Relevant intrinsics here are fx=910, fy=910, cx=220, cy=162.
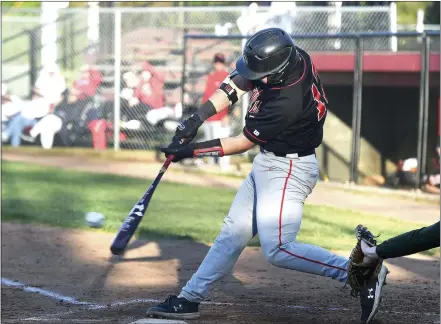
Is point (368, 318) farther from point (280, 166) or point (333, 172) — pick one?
point (333, 172)

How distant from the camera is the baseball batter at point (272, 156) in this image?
213 inches

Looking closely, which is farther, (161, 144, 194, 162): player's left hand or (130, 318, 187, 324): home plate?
(161, 144, 194, 162): player's left hand

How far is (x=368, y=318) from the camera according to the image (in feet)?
17.7

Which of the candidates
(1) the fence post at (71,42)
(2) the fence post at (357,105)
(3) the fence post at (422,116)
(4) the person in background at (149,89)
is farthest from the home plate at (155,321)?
(1) the fence post at (71,42)

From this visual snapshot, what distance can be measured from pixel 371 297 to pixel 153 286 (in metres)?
2.08

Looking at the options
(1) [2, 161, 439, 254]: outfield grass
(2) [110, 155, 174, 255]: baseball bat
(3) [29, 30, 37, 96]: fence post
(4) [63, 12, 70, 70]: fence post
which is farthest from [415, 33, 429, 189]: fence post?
(3) [29, 30, 37, 96]: fence post

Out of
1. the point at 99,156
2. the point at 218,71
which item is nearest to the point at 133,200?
the point at 218,71

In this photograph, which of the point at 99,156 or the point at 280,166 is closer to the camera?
the point at 280,166

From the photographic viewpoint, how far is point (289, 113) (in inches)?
211

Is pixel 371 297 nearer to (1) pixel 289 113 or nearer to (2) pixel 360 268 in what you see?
(2) pixel 360 268

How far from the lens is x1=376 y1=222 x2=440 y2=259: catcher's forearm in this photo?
4883mm

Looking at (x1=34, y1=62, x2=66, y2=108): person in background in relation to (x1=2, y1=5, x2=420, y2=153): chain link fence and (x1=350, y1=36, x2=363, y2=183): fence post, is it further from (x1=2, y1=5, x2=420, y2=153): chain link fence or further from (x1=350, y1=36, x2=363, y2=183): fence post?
(x1=350, y1=36, x2=363, y2=183): fence post

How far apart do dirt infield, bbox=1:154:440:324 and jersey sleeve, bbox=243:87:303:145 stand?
1191 mm

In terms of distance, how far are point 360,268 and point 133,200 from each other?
275 inches
